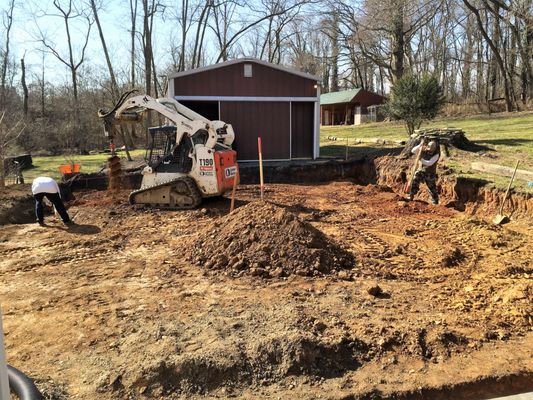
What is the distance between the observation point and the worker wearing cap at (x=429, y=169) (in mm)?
11203

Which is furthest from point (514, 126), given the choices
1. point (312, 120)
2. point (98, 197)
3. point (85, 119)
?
point (85, 119)

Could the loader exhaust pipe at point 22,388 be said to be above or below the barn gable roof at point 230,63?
below

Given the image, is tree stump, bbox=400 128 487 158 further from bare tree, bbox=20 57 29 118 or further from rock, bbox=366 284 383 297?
bare tree, bbox=20 57 29 118

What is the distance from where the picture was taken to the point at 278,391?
3.87 meters

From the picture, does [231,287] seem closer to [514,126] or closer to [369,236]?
[369,236]

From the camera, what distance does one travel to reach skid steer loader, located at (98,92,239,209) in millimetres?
10391

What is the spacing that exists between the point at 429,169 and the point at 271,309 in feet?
25.1

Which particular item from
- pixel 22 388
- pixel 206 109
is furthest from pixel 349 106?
pixel 22 388

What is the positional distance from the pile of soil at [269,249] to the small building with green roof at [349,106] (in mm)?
36352

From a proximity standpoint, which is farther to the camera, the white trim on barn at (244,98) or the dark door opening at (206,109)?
the dark door opening at (206,109)

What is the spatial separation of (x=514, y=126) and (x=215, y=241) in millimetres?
19106

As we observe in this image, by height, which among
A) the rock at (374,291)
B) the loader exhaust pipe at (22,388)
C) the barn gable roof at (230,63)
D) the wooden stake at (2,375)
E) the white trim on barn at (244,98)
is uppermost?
the barn gable roof at (230,63)

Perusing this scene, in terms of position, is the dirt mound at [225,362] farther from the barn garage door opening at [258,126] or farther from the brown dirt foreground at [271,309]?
the barn garage door opening at [258,126]

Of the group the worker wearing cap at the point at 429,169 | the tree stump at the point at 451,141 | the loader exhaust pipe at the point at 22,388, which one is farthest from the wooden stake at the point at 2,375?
the tree stump at the point at 451,141
